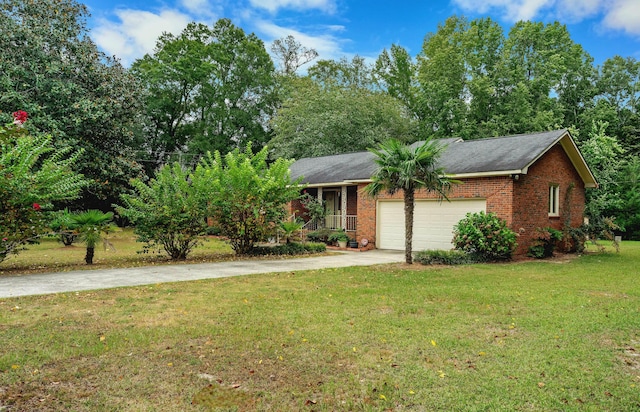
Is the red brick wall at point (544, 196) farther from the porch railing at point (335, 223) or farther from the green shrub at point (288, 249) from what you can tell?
the porch railing at point (335, 223)

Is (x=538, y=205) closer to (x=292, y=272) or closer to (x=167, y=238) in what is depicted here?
(x=292, y=272)

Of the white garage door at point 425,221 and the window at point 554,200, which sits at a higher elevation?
the window at point 554,200

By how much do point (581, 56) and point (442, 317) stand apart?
122 feet

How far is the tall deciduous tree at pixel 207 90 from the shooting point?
32.8 m

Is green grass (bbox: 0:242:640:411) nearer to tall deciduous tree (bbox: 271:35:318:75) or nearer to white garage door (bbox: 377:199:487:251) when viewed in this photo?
white garage door (bbox: 377:199:487:251)

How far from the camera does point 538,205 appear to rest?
1451 cm

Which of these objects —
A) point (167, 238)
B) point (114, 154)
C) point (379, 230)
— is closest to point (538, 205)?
point (379, 230)

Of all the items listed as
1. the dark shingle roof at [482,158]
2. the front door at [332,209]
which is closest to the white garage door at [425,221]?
the dark shingle roof at [482,158]

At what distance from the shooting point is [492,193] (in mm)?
13523

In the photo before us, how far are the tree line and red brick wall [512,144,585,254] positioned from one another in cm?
949

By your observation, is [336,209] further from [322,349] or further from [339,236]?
[322,349]

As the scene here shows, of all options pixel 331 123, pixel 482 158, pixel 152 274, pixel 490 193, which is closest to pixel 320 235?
pixel 482 158

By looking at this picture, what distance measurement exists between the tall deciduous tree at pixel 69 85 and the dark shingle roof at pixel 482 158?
911 centimetres

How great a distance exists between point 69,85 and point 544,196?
18.4m
